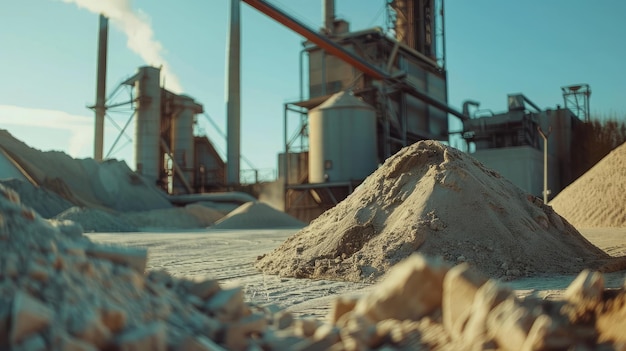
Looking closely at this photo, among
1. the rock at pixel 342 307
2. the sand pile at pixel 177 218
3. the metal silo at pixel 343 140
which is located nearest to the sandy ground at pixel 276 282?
the rock at pixel 342 307

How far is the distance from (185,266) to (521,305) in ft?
16.5

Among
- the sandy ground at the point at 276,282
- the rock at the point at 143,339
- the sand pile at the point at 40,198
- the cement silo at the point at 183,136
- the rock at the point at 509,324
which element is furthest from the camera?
the cement silo at the point at 183,136

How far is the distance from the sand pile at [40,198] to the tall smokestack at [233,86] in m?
9.25

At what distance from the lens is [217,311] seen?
2092 mm

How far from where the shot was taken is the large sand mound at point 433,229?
211 inches

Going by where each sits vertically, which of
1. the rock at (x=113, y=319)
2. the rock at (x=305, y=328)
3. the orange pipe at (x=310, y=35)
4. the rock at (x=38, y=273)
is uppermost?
the orange pipe at (x=310, y=35)

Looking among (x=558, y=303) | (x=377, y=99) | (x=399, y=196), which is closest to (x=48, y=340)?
(x=558, y=303)

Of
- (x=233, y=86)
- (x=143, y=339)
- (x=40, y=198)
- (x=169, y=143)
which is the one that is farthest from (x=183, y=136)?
(x=143, y=339)

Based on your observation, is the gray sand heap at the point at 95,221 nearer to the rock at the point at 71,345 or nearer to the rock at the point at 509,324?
the rock at the point at 71,345

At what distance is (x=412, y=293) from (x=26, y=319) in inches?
52.5

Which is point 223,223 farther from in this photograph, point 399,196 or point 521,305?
point 521,305

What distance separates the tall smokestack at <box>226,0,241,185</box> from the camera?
26.3m

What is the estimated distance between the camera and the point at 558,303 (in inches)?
81.7

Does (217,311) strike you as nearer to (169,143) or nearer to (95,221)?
(95,221)
